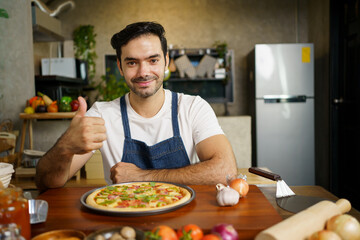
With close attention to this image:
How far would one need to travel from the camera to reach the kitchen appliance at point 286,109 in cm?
409

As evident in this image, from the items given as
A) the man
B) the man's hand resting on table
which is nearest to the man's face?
the man

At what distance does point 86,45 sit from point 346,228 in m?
4.95

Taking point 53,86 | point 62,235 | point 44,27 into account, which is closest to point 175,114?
A: point 62,235

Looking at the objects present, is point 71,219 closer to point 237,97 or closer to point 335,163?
point 335,163

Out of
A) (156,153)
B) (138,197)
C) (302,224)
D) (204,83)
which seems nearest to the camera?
(302,224)

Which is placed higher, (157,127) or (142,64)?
(142,64)

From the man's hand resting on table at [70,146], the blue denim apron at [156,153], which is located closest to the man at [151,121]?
the blue denim apron at [156,153]

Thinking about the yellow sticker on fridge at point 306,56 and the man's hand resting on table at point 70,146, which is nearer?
the man's hand resting on table at point 70,146

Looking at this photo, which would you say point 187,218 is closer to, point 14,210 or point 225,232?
point 225,232

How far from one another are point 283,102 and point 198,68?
1.45m

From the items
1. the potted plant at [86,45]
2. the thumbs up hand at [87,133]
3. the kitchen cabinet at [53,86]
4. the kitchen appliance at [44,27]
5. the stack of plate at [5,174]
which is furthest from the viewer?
the potted plant at [86,45]

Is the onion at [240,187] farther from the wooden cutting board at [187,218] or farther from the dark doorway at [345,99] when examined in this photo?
the dark doorway at [345,99]

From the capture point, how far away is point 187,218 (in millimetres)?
885

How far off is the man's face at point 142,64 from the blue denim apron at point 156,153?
0.20 metres
